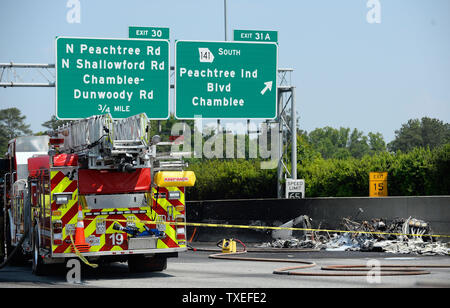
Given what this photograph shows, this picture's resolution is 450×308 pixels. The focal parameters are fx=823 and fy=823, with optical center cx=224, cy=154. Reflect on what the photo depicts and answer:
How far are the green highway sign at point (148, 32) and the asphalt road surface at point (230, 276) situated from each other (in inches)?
353

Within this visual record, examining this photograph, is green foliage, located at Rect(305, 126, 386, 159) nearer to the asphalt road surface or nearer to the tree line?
the tree line

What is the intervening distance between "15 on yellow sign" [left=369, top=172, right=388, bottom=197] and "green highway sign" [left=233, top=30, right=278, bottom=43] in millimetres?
5933

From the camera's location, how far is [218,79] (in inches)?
1051

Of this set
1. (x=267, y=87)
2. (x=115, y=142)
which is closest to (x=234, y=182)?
(x=267, y=87)

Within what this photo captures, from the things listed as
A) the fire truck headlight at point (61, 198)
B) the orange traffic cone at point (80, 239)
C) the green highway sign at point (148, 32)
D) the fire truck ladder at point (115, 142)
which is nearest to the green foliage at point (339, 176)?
the green highway sign at point (148, 32)

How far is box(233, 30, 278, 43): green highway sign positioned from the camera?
2714 cm

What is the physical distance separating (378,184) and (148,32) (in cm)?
886

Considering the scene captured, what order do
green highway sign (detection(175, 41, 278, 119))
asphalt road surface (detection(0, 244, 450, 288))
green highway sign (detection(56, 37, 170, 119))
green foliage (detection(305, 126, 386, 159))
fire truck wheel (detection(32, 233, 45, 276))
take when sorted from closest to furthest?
asphalt road surface (detection(0, 244, 450, 288)) < fire truck wheel (detection(32, 233, 45, 276)) < green highway sign (detection(56, 37, 170, 119)) < green highway sign (detection(175, 41, 278, 119)) < green foliage (detection(305, 126, 386, 159))

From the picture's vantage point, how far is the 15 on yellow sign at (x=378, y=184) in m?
24.6

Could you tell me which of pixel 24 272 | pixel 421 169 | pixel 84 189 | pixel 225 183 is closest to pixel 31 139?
pixel 24 272

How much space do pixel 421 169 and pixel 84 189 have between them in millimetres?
13475

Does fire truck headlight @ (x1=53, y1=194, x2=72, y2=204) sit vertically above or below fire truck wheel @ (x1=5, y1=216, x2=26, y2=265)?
above

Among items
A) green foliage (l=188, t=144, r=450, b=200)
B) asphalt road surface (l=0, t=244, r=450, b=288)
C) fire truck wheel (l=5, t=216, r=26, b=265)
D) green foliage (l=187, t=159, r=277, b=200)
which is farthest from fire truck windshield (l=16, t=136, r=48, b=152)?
green foliage (l=187, t=159, r=277, b=200)
